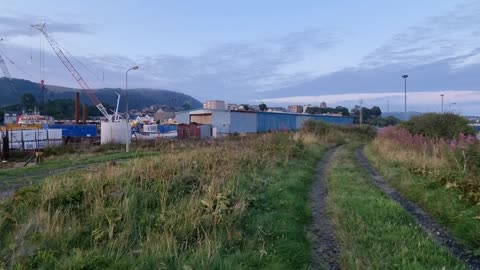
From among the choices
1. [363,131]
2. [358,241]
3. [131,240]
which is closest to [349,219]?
[358,241]

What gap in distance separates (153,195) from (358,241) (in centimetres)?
380

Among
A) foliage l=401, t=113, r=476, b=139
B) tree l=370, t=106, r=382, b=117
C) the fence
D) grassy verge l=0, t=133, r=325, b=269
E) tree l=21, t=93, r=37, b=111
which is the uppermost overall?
tree l=21, t=93, r=37, b=111

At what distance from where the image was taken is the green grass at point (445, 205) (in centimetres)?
735

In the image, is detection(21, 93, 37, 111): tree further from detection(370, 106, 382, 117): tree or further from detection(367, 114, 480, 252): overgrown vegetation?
detection(367, 114, 480, 252): overgrown vegetation

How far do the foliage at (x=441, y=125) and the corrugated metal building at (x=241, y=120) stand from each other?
45980mm

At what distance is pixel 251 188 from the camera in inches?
388

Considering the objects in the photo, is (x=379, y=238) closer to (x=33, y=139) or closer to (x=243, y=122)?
(x=33, y=139)

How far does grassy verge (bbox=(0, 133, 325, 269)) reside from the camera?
5.21m

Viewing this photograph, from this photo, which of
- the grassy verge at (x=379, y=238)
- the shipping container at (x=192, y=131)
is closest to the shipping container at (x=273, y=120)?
the shipping container at (x=192, y=131)

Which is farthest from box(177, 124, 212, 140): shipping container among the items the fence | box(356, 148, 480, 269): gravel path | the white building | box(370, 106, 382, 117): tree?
box(370, 106, 382, 117): tree

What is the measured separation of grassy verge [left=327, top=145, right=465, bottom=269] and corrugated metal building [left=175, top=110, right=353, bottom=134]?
67020 mm

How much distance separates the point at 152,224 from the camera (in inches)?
257

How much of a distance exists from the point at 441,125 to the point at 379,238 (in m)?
23.9

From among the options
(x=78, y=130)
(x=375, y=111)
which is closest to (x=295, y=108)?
(x=375, y=111)
